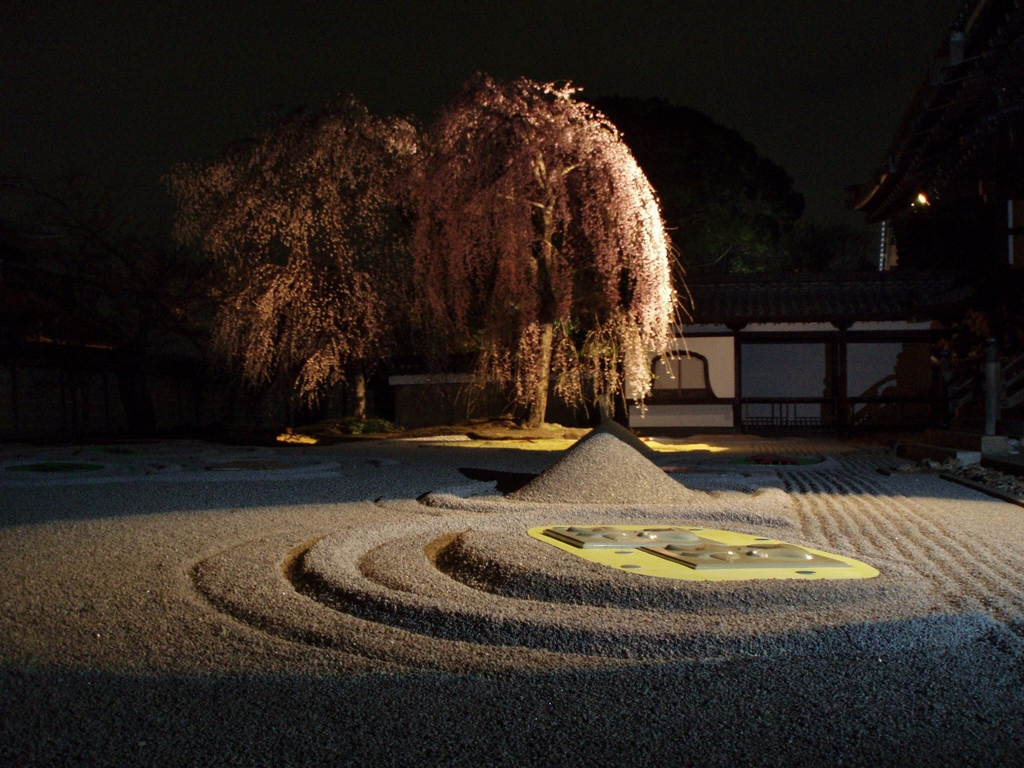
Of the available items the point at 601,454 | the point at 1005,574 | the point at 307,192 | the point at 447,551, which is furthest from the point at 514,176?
the point at 1005,574

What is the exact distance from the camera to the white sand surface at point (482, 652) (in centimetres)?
245

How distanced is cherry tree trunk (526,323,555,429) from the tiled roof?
12.0 ft

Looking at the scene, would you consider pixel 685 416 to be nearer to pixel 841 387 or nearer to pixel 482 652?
pixel 841 387

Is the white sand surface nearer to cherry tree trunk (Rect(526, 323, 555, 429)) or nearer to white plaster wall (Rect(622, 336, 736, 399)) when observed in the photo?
cherry tree trunk (Rect(526, 323, 555, 429))

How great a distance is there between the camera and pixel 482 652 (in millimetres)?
3182

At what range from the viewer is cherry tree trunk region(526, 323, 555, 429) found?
13.2 metres

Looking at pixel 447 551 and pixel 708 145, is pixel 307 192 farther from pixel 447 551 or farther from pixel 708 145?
pixel 708 145

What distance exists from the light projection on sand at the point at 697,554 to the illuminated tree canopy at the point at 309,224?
29.1ft

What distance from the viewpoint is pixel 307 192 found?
44.9ft

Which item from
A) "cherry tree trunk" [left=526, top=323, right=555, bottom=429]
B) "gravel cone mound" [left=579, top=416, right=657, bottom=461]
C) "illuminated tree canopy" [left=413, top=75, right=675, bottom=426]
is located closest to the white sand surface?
"gravel cone mound" [left=579, top=416, right=657, bottom=461]

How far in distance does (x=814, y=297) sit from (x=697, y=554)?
527 inches

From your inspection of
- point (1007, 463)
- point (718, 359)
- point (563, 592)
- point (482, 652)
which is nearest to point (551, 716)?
point (482, 652)

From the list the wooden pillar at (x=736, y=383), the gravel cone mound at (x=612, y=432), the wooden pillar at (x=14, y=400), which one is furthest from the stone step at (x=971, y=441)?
the wooden pillar at (x=14, y=400)

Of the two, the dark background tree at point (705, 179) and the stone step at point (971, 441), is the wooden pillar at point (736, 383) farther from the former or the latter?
the stone step at point (971, 441)
